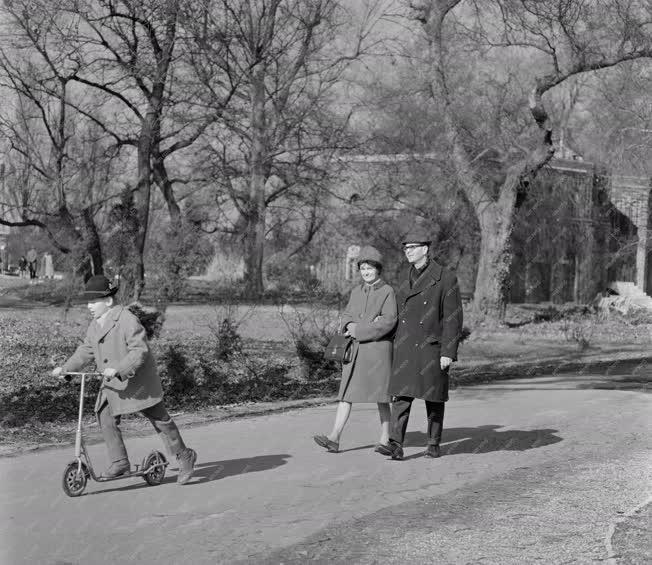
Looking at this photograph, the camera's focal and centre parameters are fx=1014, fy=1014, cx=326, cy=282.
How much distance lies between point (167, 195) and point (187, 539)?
2726 cm

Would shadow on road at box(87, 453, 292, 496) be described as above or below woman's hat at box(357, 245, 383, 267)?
below

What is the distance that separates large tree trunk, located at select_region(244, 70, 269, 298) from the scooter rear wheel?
1292 centimetres

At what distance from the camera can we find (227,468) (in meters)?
7.93

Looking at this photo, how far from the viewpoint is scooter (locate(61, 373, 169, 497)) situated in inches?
261

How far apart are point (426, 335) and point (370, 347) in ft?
1.64

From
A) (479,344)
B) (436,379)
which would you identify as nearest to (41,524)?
(436,379)

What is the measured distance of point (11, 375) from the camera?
13195 millimetres

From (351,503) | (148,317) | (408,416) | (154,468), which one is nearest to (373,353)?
(408,416)

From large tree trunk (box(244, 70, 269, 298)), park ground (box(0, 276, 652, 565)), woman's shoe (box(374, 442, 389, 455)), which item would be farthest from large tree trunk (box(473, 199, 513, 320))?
woman's shoe (box(374, 442, 389, 455))

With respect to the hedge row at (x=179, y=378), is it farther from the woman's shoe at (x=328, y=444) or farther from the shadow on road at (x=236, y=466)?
the woman's shoe at (x=328, y=444)

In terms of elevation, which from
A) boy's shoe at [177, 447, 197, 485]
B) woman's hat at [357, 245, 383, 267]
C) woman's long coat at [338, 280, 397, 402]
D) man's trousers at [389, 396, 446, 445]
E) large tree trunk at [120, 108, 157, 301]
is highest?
large tree trunk at [120, 108, 157, 301]

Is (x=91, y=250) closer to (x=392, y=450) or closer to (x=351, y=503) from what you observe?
(x=392, y=450)

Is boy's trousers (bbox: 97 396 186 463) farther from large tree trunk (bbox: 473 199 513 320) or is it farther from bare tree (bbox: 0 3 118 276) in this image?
large tree trunk (bbox: 473 199 513 320)

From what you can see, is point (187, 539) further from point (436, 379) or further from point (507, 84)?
point (507, 84)
